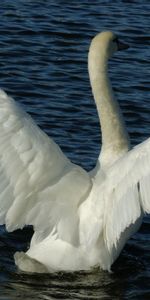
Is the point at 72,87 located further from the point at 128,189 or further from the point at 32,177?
the point at 128,189

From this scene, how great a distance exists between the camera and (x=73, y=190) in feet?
26.9

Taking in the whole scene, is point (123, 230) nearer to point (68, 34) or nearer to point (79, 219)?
A: point (79, 219)

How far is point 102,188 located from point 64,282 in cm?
114

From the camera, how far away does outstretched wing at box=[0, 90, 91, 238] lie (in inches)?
303

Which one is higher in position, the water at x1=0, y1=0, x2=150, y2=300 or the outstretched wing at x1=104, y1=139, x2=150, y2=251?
the outstretched wing at x1=104, y1=139, x2=150, y2=251

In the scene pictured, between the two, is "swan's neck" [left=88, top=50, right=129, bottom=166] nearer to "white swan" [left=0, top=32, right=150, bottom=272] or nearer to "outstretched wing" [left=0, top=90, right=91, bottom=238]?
"white swan" [left=0, top=32, right=150, bottom=272]

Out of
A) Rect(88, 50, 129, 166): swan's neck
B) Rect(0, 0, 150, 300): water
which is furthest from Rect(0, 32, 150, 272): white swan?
Rect(0, 0, 150, 300): water

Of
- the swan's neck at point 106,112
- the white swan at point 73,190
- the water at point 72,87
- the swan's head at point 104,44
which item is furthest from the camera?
the swan's head at point 104,44

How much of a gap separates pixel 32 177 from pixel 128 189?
0.82 metres

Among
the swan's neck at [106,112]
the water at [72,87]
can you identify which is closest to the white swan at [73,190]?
the swan's neck at [106,112]

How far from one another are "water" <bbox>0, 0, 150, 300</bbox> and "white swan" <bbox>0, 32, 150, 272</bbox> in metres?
0.32

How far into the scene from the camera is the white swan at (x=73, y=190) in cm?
766

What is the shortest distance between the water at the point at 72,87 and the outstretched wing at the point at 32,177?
685 millimetres

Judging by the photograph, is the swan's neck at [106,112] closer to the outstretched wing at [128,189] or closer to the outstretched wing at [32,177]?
the outstretched wing at [32,177]
